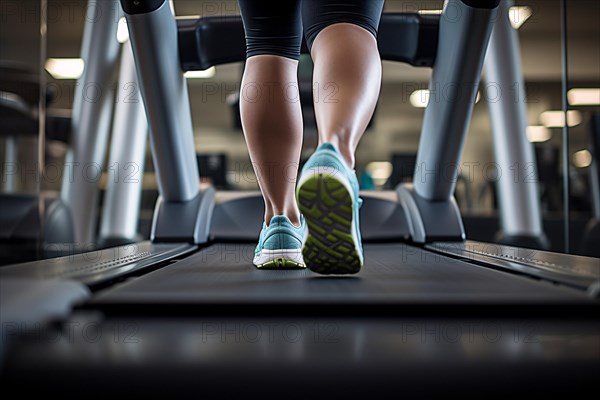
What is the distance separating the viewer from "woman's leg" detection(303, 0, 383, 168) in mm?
930

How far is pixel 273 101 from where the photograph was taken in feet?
3.74

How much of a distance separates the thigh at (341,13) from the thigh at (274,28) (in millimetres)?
139

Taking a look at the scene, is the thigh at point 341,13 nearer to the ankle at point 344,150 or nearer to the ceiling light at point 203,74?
the ankle at point 344,150

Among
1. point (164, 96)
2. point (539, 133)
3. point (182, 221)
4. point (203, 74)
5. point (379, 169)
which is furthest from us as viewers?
point (379, 169)

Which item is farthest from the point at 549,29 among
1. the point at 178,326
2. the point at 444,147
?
the point at 178,326

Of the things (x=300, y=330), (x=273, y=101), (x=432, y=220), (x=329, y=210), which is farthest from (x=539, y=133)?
(x=300, y=330)

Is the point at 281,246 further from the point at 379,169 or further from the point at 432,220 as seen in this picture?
the point at 379,169

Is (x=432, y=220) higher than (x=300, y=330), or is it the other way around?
(x=432, y=220)

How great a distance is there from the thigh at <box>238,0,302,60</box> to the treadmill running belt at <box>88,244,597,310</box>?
46 centimetres

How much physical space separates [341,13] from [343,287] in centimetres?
47

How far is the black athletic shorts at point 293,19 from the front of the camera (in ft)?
3.17

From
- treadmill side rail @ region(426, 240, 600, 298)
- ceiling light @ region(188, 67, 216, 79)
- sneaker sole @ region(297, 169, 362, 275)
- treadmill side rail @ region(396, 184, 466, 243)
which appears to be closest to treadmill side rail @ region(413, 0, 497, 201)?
treadmill side rail @ region(396, 184, 466, 243)

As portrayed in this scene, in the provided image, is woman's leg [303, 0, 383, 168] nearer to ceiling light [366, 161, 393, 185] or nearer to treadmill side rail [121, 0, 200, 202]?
treadmill side rail [121, 0, 200, 202]

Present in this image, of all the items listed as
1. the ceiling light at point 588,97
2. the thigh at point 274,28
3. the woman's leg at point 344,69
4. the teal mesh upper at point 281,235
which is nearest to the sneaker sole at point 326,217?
the woman's leg at point 344,69
